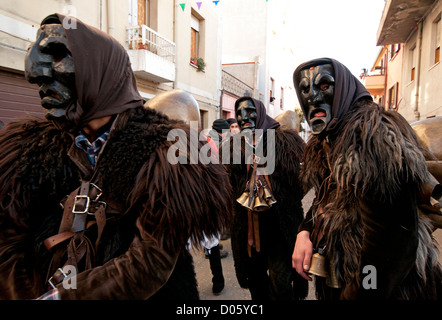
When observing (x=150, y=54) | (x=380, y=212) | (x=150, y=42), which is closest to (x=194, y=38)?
(x=150, y=42)

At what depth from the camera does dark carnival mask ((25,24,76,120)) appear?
112 cm

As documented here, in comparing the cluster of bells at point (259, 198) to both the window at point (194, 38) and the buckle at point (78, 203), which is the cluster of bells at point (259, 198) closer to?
the buckle at point (78, 203)

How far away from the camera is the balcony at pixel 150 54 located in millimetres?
7477

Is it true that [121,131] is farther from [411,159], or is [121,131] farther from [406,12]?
[406,12]

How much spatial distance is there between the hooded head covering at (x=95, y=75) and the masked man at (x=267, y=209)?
1.50 m

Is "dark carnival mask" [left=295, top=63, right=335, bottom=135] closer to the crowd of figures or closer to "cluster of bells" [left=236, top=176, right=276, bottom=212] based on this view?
the crowd of figures

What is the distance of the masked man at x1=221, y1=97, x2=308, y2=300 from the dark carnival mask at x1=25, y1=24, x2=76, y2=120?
1652 mm

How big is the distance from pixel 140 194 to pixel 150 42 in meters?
7.60

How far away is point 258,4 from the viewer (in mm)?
18906

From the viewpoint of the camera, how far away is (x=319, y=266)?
1.31 m

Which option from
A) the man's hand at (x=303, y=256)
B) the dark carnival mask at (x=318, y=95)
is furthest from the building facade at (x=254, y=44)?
the man's hand at (x=303, y=256)

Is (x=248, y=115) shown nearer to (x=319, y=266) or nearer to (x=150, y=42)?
(x=319, y=266)

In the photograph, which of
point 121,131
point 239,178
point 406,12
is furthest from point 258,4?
point 121,131
